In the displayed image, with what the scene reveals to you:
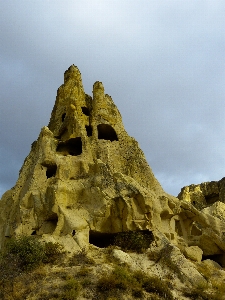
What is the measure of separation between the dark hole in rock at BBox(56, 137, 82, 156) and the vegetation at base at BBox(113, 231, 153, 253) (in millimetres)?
7886

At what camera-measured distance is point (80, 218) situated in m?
17.9

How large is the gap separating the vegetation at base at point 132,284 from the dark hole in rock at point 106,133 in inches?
504

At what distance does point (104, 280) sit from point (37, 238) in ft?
17.4

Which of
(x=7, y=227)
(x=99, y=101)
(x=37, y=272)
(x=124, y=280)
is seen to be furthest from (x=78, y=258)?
(x=99, y=101)

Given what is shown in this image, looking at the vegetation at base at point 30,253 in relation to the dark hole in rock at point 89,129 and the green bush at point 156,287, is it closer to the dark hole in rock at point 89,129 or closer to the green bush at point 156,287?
the green bush at point 156,287

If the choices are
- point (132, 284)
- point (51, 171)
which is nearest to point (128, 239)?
point (132, 284)

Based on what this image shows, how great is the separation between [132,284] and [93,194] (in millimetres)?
6649

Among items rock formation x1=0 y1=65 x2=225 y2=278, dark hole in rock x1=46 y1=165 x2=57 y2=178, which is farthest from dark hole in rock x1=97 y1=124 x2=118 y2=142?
dark hole in rock x1=46 y1=165 x2=57 y2=178

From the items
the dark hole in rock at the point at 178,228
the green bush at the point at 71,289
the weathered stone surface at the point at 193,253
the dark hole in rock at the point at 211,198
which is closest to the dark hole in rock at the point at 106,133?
the dark hole in rock at the point at 178,228

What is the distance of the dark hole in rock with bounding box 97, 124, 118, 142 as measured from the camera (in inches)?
982

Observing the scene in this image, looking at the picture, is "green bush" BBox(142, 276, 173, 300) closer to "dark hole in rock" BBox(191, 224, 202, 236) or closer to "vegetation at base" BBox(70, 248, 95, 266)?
"vegetation at base" BBox(70, 248, 95, 266)

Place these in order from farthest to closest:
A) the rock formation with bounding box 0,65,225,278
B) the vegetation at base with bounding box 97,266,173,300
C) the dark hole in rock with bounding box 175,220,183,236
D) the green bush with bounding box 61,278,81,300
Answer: the dark hole in rock with bounding box 175,220,183,236 < the rock formation with bounding box 0,65,225,278 < the vegetation at base with bounding box 97,266,173,300 < the green bush with bounding box 61,278,81,300

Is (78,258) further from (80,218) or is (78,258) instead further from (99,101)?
(99,101)

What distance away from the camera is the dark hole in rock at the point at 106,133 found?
24938 millimetres
